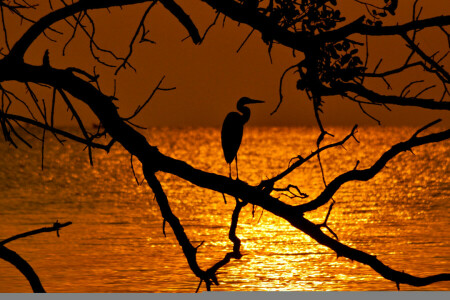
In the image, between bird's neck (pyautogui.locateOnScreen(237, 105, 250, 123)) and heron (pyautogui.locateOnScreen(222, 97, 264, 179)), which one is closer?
heron (pyautogui.locateOnScreen(222, 97, 264, 179))

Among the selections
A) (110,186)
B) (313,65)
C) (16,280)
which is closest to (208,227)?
(16,280)

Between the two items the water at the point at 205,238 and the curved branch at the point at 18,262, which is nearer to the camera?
the curved branch at the point at 18,262

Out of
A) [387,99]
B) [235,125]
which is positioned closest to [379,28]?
[387,99]

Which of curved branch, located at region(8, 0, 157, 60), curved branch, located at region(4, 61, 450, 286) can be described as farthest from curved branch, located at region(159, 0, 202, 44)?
curved branch, located at region(4, 61, 450, 286)

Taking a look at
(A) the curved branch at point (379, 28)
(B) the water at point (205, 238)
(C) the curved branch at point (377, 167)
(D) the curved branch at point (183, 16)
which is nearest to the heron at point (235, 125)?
(B) the water at point (205, 238)

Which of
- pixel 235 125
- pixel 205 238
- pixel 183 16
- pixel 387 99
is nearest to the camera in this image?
pixel 387 99

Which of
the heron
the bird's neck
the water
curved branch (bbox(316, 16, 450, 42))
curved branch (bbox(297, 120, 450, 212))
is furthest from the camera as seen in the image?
the water

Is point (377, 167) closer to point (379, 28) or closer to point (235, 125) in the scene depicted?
point (379, 28)

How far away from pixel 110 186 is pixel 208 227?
2711 centimetres

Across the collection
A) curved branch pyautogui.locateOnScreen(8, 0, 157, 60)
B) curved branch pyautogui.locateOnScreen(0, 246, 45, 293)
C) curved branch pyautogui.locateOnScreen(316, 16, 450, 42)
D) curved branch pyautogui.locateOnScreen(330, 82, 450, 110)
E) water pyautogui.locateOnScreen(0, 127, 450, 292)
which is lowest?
curved branch pyautogui.locateOnScreen(0, 246, 45, 293)

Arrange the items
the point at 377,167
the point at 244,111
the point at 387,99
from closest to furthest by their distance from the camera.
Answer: the point at 377,167, the point at 387,99, the point at 244,111

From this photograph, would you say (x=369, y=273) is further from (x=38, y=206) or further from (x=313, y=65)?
(x=38, y=206)

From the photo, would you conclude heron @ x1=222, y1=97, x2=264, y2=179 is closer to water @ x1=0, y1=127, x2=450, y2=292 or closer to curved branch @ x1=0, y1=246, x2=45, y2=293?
water @ x1=0, y1=127, x2=450, y2=292

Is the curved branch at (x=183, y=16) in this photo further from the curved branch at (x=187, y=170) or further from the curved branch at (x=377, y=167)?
the curved branch at (x=377, y=167)
